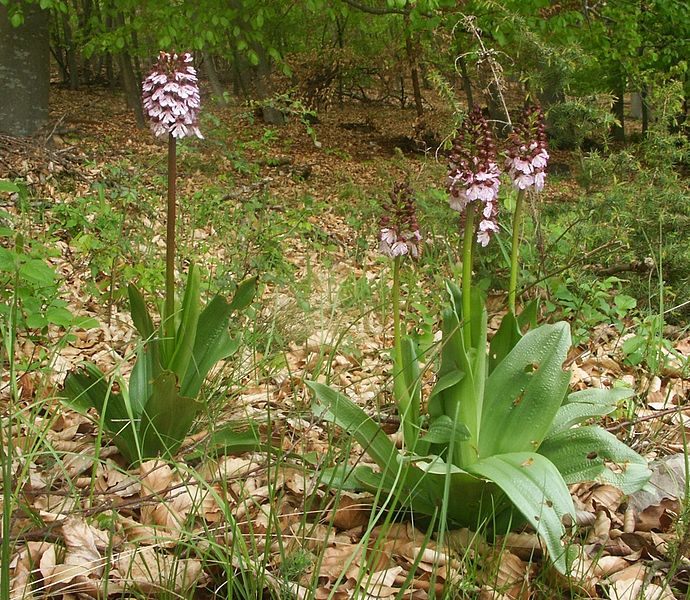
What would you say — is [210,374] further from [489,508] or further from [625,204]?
[625,204]

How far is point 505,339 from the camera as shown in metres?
2.02

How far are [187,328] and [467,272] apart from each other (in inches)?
35.2

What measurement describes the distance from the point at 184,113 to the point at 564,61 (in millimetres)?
2326

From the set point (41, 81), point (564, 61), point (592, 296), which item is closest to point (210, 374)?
point (592, 296)

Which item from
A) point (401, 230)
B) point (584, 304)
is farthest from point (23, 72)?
point (401, 230)

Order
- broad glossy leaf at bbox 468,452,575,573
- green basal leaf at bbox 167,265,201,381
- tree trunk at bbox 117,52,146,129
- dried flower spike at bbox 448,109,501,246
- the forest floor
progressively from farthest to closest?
tree trunk at bbox 117,52,146,129, green basal leaf at bbox 167,265,201,381, dried flower spike at bbox 448,109,501,246, the forest floor, broad glossy leaf at bbox 468,452,575,573

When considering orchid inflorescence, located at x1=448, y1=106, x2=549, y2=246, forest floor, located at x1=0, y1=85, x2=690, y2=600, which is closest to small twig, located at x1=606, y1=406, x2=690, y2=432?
forest floor, located at x1=0, y1=85, x2=690, y2=600

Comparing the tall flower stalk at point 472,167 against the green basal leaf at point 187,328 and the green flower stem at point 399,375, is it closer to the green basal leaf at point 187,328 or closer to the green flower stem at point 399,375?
the green flower stem at point 399,375

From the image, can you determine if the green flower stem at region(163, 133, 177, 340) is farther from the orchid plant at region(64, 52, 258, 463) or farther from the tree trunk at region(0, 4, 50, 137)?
the tree trunk at region(0, 4, 50, 137)

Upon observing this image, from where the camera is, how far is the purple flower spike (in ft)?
6.67

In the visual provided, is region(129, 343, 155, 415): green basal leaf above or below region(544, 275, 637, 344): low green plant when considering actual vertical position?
above

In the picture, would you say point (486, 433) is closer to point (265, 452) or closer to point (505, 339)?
point (505, 339)

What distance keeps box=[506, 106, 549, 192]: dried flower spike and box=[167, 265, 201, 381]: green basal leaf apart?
99cm

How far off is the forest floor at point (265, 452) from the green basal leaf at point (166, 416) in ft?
0.24
